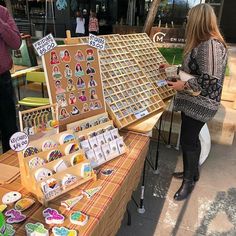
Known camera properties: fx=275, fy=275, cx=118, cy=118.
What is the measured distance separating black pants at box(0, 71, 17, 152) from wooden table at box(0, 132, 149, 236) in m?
1.23

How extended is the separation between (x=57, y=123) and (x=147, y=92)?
124 cm

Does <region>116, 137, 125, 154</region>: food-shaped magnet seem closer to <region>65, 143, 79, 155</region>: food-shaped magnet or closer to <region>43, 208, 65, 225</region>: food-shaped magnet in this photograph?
<region>65, 143, 79, 155</region>: food-shaped magnet

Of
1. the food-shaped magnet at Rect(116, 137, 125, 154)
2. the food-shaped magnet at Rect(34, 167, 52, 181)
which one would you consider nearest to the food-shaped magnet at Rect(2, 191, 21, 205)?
the food-shaped magnet at Rect(34, 167, 52, 181)

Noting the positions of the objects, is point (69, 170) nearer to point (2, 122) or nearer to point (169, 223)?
point (169, 223)

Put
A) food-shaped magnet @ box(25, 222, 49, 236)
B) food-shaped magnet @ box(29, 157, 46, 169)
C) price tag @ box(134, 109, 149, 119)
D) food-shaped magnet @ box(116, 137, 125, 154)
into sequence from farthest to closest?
price tag @ box(134, 109, 149, 119) < food-shaped magnet @ box(116, 137, 125, 154) < food-shaped magnet @ box(29, 157, 46, 169) < food-shaped magnet @ box(25, 222, 49, 236)

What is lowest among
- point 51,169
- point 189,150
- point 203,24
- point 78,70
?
point 189,150

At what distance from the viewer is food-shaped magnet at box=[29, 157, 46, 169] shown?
1.41 meters

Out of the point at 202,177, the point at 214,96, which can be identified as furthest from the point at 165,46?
the point at 214,96

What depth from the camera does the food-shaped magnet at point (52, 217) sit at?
4.12 ft

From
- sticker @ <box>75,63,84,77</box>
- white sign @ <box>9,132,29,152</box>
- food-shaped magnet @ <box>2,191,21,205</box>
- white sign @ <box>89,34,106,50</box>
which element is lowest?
food-shaped magnet @ <box>2,191,21,205</box>

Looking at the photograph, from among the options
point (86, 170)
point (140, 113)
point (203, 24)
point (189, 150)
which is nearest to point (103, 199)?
point (86, 170)

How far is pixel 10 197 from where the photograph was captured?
1393 millimetres

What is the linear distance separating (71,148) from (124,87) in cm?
102

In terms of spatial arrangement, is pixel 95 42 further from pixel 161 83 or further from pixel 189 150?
pixel 189 150
